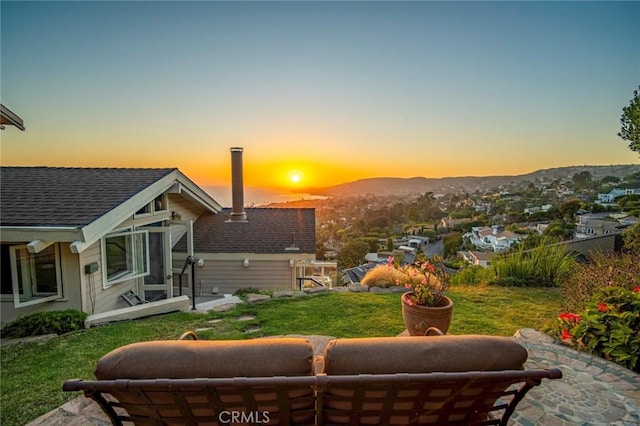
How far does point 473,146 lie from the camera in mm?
10828

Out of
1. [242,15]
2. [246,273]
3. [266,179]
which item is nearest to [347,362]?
[242,15]

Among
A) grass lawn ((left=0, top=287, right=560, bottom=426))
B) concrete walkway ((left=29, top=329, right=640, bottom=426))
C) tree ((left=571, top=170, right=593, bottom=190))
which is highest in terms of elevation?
tree ((left=571, top=170, right=593, bottom=190))

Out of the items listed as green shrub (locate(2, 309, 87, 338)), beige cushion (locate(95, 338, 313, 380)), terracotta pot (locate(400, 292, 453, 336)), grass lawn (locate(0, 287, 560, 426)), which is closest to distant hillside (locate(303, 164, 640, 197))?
grass lawn (locate(0, 287, 560, 426))

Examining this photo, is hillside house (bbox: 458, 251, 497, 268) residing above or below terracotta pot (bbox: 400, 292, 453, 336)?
below

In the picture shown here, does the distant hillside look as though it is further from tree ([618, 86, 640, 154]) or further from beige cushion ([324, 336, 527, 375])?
beige cushion ([324, 336, 527, 375])

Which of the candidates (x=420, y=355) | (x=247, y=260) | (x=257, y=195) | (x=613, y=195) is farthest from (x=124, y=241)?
(x=613, y=195)

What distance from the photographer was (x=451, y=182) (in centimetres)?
1675

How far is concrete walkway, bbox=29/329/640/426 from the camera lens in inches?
90.7

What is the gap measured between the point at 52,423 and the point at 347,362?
2.51m

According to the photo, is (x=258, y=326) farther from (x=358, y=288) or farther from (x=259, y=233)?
(x=259, y=233)

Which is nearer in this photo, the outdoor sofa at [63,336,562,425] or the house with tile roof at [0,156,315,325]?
the outdoor sofa at [63,336,562,425]

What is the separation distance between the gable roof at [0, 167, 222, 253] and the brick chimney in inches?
44.9

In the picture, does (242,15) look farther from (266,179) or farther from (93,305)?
(266,179)

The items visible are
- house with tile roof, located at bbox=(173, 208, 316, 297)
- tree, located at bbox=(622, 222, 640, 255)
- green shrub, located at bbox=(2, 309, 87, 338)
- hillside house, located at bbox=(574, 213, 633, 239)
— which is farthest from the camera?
house with tile roof, located at bbox=(173, 208, 316, 297)
